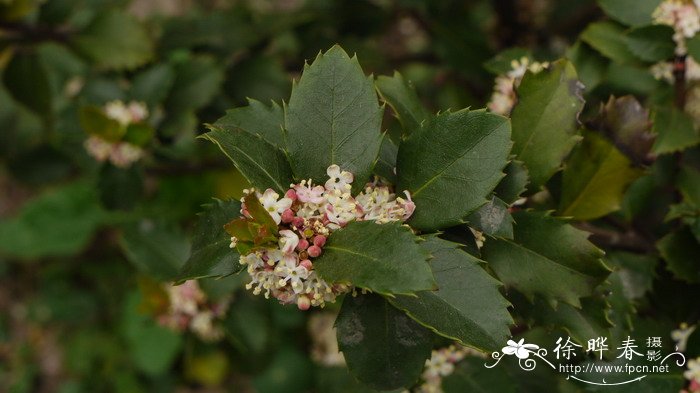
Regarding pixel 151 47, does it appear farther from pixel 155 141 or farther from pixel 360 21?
pixel 360 21

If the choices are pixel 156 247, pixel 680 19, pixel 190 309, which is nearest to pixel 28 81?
pixel 156 247

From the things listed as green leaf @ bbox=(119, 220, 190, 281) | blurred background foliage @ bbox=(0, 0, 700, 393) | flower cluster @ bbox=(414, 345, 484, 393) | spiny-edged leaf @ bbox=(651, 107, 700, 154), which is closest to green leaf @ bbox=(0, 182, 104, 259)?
blurred background foliage @ bbox=(0, 0, 700, 393)

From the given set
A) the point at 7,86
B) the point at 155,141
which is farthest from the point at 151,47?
the point at 7,86

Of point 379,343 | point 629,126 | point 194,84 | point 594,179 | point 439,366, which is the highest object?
point 629,126

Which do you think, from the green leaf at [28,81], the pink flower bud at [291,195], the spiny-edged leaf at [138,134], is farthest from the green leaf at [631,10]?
the green leaf at [28,81]

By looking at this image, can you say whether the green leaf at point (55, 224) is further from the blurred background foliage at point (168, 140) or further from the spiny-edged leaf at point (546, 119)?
the spiny-edged leaf at point (546, 119)

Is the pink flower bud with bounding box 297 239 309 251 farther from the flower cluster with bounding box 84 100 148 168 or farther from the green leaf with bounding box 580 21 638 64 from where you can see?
the flower cluster with bounding box 84 100 148 168

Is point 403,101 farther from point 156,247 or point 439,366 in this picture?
point 156,247
